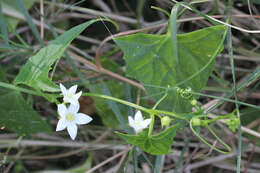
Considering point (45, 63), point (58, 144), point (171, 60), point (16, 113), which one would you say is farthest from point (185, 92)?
point (58, 144)

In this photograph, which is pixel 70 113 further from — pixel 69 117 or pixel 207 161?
pixel 207 161

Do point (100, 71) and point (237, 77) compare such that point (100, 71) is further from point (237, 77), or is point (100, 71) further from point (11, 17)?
point (237, 77)

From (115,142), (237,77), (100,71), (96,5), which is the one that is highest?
(96,5)

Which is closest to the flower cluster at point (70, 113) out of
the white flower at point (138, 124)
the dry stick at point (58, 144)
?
the white flower at point (138, 124)

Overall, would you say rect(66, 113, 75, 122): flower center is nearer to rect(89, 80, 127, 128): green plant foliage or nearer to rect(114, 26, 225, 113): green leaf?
rect(114, 26, 225, 113): green leaf

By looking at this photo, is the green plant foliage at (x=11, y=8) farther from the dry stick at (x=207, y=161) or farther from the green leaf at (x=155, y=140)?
the dry stick at (x=207, y=161)

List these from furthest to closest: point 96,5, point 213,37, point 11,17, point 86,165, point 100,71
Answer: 1. point 96,5
2. point 11,17
3. point 86,165
4. point 100,71
5. point 213,37

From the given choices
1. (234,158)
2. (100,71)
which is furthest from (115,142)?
(234,158)
